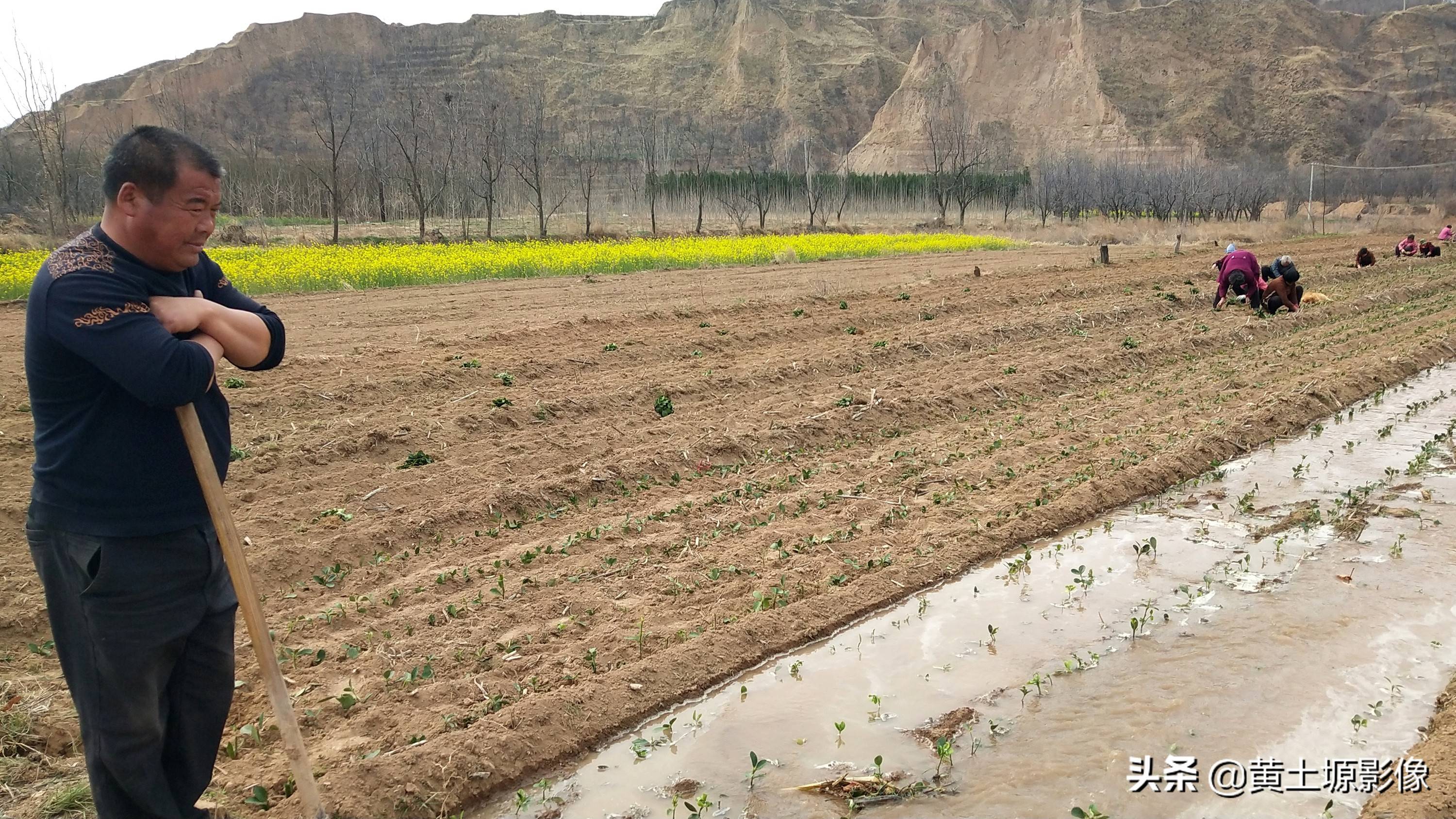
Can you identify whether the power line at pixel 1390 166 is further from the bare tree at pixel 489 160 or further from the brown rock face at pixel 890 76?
the bare tree at pixel 489 160

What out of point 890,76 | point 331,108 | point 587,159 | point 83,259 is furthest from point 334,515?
point 890,76

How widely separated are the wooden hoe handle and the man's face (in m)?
0.44

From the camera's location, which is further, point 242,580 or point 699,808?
point 699,808

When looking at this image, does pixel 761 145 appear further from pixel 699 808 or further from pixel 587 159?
pixel 699 808

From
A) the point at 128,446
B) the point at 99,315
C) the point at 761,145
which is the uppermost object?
the point at 761,145

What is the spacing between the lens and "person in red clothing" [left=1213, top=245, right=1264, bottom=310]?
51.2ft

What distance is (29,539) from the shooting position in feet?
8.98

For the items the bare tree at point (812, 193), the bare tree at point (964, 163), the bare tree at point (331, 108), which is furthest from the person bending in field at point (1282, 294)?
the bare tree at point (964, 163)

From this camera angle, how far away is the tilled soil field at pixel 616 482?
429cm

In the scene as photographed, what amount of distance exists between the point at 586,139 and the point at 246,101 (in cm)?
3418

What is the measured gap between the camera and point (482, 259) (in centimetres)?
2244

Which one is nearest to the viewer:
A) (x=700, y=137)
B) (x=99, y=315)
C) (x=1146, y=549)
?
(x=99, y=315)

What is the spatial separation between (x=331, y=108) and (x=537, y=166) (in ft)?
48.1

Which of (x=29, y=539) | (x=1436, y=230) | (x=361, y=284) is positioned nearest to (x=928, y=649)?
A: (x=29, y=539)
